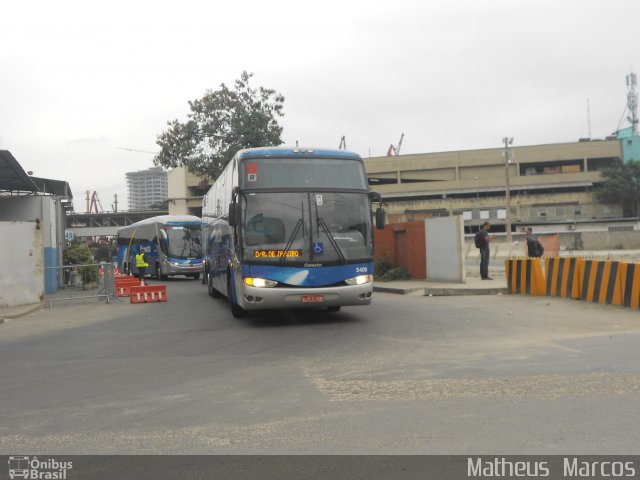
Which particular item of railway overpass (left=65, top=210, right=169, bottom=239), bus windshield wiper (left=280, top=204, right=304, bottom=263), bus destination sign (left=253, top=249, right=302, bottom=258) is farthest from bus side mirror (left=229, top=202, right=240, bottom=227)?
railway overpass (left=65, top=210, right=169, bottom=239)

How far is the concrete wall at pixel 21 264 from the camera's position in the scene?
18500mm

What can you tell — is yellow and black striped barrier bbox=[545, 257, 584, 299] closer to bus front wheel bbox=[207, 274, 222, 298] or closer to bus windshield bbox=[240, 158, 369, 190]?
bus windshield bbox=[240, 158, 369, 190]

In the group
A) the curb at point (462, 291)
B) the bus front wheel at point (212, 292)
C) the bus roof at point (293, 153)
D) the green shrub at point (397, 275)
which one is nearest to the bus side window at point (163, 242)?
the bus front wheel at point (212, 292)

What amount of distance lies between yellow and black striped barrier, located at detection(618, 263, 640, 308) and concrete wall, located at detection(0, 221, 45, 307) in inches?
623

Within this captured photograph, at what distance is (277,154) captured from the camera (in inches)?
495

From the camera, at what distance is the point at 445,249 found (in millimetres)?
20375

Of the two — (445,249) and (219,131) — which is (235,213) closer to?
(445,249)

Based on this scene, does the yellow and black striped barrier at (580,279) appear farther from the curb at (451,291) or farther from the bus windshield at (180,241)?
the bus windshield at (180,241)

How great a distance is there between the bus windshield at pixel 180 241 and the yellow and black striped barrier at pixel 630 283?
76.7 ft

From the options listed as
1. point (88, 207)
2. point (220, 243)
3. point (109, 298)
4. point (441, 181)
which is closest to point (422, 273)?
point (220, 243)
